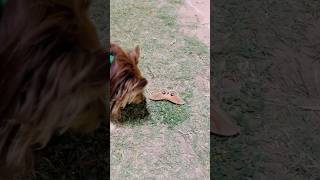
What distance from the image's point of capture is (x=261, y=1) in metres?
3.21

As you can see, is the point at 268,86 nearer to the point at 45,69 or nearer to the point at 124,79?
the point at 124,79

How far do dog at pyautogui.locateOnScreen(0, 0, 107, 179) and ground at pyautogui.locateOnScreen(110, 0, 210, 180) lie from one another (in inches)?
21.2

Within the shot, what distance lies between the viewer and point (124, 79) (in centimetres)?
228

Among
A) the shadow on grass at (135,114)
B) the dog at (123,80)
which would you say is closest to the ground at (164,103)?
the shadow on grass at (135,114)

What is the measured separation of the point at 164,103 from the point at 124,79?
44cm

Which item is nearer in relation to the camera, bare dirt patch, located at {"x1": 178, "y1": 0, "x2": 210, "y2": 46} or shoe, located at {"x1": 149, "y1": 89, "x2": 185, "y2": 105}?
shoe, located at {"x1": 149, "y1": 89, "x2": 185, "y2": 105}

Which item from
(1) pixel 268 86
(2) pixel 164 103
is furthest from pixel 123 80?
(1) pixel 268 86

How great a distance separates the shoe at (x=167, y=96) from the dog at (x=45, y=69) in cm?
72

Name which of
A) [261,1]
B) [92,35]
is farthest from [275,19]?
[92,35]

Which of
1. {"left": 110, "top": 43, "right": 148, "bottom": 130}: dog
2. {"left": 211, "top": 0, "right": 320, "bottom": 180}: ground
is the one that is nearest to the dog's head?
{"left": 110, "top": 43, "right": 148, "bottom": 130}: dog

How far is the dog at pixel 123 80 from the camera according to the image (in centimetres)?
223

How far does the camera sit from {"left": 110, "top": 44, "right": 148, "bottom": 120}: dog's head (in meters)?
2.23

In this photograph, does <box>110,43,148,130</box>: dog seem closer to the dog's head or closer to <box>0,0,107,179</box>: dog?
the dog's head

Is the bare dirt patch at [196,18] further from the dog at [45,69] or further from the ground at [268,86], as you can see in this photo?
the dog at [45,69]
